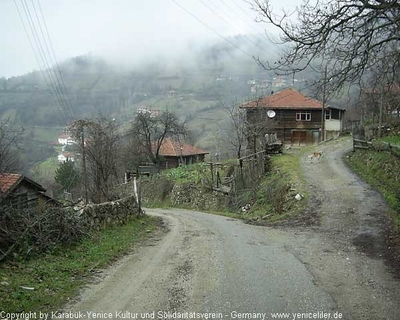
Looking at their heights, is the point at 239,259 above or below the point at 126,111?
below

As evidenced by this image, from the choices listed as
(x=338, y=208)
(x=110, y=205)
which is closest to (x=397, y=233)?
(x=338, y=208)

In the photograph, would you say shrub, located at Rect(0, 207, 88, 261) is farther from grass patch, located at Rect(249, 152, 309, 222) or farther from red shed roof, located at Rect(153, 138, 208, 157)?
red shed roof, located at Rect(153, 138, 208, 157)

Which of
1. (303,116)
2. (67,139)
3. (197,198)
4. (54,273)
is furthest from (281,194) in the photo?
(67,139)

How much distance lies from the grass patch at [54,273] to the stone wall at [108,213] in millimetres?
704

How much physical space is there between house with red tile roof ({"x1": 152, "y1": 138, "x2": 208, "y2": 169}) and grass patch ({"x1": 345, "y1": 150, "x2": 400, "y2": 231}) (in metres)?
37.3

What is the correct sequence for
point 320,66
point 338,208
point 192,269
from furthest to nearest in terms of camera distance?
point 338,208 < point 320,66 < point 192,269

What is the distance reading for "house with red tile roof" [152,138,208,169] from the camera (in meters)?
61.6

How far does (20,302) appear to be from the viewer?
6301 millimetres

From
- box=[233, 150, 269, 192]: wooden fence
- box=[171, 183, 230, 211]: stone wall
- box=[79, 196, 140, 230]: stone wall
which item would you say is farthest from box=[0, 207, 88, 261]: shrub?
box=[171, 183, 230, 211]: stone wall

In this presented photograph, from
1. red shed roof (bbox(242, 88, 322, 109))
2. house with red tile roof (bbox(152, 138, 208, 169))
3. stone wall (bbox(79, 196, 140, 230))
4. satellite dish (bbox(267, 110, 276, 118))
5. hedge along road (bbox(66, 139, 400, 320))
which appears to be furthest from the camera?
house with red tile roof (bbox(152, 138, 208, 169))

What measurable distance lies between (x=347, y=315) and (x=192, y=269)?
11.4ft

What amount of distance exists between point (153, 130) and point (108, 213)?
40750 millimetres

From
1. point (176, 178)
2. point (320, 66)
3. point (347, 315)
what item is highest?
point (320, 66)

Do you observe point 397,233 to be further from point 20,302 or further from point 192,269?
point 20,302
